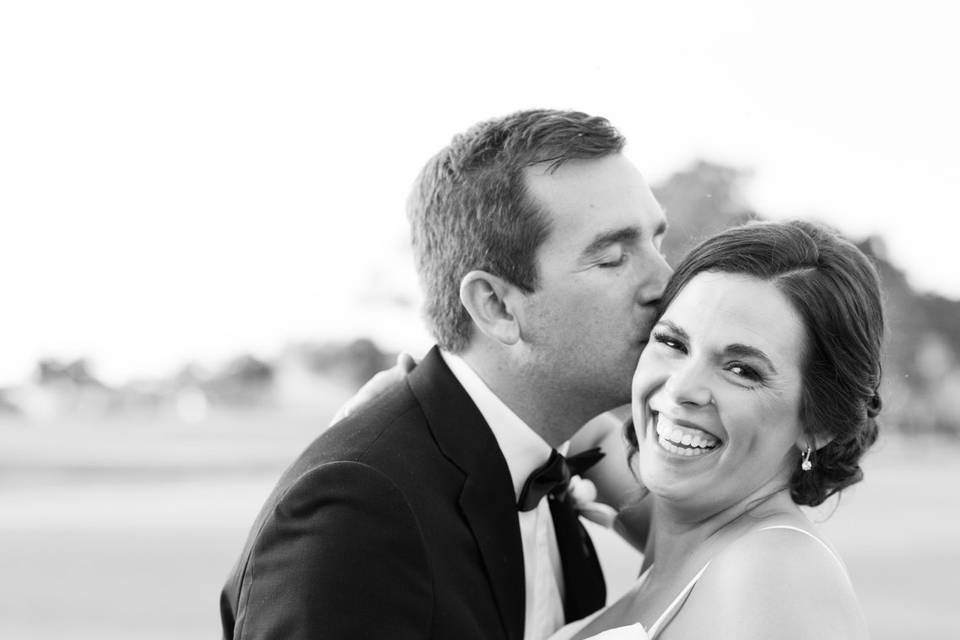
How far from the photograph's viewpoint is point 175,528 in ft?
72.3

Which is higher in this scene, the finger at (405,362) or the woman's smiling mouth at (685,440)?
the finger at (405,362)

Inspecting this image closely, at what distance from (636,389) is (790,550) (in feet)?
1.98

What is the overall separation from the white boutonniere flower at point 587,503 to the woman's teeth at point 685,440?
2.58ft

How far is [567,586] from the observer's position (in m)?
3.55

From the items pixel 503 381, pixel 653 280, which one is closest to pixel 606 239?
pixel 653 280

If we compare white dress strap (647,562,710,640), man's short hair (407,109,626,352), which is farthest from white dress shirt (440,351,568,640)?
white dress strap (647,562,710,640)

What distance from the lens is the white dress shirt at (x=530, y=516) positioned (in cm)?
338

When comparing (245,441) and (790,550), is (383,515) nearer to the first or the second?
(790,550)

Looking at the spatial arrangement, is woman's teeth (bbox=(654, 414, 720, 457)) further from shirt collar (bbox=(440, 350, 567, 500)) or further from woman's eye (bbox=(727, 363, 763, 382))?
shirt collar (bbox=(440, 350, 567, 500))

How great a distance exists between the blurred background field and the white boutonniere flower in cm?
78

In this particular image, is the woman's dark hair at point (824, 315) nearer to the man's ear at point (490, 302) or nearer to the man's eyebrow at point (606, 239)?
the man's eyebrow at point (606, 239)

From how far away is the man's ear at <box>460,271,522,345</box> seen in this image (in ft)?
11.5

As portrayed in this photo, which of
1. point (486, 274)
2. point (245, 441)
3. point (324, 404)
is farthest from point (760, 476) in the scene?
point (245, 441)

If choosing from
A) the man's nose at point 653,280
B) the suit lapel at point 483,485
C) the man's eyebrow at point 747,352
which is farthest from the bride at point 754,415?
the suit lapel at point 483,485
